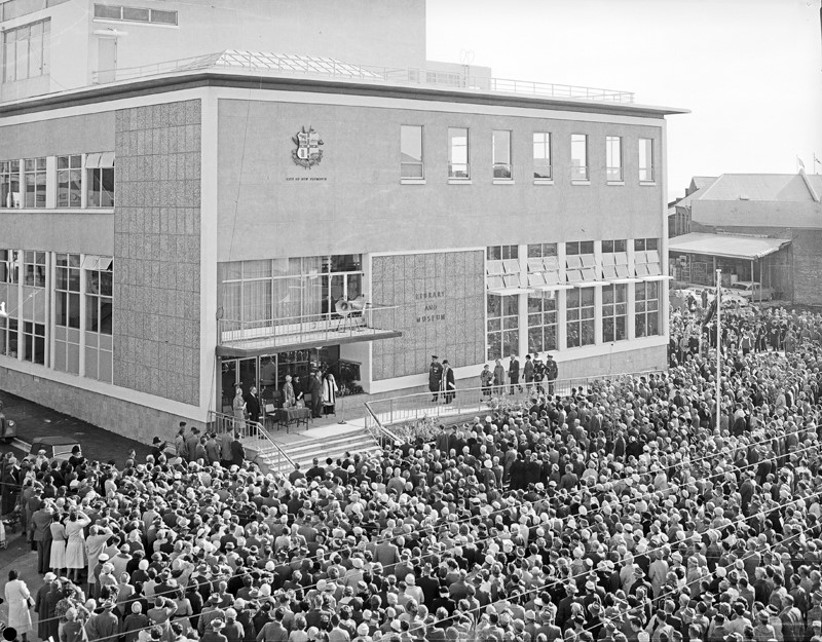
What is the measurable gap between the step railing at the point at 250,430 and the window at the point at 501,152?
11.5 meters

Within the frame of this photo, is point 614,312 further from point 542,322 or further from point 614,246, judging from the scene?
point 542,322

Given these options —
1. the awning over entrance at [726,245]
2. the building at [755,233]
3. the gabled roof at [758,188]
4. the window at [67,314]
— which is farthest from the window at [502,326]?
the gabled roof at [758,188]

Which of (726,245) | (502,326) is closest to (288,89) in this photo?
(502,326)

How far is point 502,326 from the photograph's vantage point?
33.0 metres

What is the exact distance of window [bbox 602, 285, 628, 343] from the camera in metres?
36.5

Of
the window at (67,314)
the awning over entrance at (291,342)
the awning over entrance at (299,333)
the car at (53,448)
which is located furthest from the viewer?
the window at (67,314)

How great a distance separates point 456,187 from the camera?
3119cm

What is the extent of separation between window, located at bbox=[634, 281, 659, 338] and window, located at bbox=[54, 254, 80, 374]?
18.9 meters

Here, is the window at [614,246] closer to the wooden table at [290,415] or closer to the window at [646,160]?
the window at [646,160]

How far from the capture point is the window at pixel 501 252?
3247 cm

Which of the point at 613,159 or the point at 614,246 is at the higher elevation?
the point at 613,159

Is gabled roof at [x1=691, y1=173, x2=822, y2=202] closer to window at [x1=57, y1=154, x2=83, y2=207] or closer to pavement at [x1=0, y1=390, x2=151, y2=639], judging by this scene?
window at [x1=57, y1=154, x2=83, y2=207]

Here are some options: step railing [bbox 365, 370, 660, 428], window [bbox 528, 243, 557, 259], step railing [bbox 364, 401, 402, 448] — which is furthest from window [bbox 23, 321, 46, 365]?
window [bbox 528, 243, 557, 259]

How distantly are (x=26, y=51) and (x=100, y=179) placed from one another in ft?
29.8
